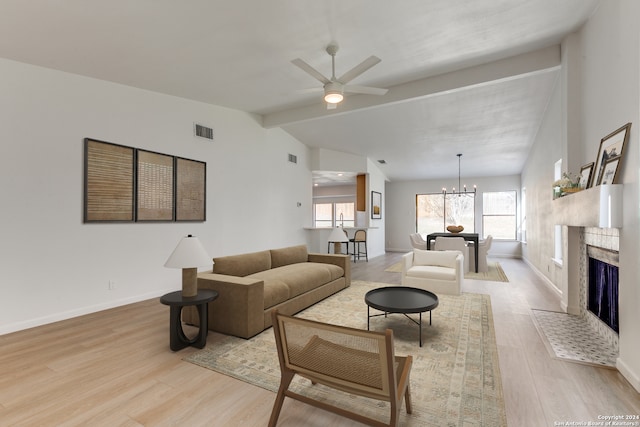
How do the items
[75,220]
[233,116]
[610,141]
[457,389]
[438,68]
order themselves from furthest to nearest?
[233,116] → [438,68] → [75,220] → [610,141] → [457,389]

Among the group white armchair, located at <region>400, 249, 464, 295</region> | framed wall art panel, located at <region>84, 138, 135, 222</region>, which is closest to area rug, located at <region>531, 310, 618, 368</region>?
white armchair, located at <region>400, 249, 464, 295</region>

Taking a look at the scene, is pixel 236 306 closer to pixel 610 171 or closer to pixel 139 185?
pixel 139 185

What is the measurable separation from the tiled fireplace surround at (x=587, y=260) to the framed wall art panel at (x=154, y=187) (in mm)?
5422

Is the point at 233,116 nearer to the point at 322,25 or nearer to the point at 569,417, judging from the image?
the point at 322,25

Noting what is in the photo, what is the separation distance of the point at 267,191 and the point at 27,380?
4.85m

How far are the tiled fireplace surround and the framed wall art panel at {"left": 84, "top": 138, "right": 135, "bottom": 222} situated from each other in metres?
5.53

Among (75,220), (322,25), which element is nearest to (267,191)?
(75,220)

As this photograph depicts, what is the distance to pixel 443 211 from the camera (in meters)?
10.7

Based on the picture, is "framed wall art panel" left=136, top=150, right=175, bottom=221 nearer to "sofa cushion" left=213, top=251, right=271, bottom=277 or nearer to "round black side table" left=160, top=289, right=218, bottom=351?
"sofa cushion" left=213, top=251, right=271, bottom=277

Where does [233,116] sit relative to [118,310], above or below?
above

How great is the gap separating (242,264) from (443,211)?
8.84 metres

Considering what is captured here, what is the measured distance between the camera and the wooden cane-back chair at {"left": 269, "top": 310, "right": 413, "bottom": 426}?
1386 millimetres

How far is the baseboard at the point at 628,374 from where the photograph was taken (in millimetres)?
2091

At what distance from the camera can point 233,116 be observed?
227 inches
